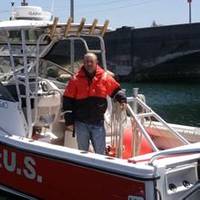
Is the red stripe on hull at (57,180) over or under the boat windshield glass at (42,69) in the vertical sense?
under

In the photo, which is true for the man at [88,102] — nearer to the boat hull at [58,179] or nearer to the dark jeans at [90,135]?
the dark jeans at [90,135]

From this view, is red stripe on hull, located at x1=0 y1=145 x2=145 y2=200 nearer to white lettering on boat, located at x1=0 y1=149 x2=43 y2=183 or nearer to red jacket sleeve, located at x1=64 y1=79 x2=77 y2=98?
white lettering on boat, located at x1=0 y1=149 x2=43 y2=183

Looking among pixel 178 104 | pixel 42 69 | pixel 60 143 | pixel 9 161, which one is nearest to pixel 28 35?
pixel 42 69

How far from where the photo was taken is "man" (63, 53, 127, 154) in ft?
23.9

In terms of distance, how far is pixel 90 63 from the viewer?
7.27 meters

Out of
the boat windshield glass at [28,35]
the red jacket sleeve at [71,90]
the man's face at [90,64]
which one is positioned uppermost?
the boat windshield glass at [28,35]

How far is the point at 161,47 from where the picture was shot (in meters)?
42.1

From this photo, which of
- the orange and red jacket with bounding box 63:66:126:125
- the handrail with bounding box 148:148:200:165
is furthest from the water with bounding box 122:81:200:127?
the handrail with bounding box 148:148:200:165

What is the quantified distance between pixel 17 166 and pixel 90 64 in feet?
5.22

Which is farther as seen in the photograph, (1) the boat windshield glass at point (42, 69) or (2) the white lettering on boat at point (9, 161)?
(1) the boat windshield glass at point (42, 69)

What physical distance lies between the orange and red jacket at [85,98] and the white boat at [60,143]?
Result: 43cm

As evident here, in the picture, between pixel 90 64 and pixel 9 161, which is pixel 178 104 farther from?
pixel 90 64

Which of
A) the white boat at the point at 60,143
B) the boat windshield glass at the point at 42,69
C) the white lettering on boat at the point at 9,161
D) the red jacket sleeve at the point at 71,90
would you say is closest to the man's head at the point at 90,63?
the red jacket sleeve at the point at 71,90

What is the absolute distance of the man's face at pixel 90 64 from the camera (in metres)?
7.26
